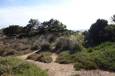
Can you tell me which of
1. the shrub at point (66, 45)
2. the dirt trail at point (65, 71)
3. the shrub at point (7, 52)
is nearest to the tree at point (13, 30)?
the shrub at point (7, 52)

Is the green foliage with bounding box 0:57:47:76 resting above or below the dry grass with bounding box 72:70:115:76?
above

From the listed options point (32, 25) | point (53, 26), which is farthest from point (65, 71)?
point (32, 25)

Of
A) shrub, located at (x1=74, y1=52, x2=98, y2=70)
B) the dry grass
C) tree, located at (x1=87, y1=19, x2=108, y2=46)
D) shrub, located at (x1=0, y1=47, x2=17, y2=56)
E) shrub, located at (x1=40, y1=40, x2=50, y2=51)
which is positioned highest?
tree, located at (x1=87, y1=19, x2=108, y2=46)

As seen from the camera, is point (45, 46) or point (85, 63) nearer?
point (85, 63)

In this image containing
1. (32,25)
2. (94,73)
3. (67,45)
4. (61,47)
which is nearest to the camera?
(94,73)

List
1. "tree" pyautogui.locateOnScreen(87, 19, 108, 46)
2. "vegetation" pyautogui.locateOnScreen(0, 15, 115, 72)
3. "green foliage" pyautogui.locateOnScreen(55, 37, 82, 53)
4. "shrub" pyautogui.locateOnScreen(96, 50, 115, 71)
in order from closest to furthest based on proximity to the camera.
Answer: "shrub" pyautogui.locateOnScreen(96, 50, 115, 71), "vegetation" pyautogui.locateOnScreen(0, 15, 115, 72), "green foliage" pyautogui.locateOnScreen(55, 37, 82, 53), "tree" pyautogui.locateOnScreen(87, 19, 108, 46)

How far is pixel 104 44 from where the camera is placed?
101 feet

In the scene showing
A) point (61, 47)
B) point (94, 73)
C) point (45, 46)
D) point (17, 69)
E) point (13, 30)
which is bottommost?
point (94, 73)

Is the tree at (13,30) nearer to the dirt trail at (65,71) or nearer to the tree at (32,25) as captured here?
the tree at (32,25)

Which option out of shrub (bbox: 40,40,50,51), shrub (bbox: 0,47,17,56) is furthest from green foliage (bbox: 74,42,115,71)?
shrub (bbox: 0,47,17,56)

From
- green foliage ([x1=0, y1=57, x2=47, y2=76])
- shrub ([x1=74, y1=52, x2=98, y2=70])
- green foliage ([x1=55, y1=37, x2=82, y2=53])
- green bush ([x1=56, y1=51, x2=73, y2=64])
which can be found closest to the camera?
green foliage ([x1=0, y1=57, x2=47, y2=76])

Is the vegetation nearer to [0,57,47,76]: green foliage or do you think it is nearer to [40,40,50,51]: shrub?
[40,40,50,51]: shrub

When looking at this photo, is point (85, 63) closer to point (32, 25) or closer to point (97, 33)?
point (97, 33)

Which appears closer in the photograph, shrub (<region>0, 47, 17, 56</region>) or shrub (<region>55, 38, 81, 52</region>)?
shrub (<region>55, 38, 81, 52</region>)
